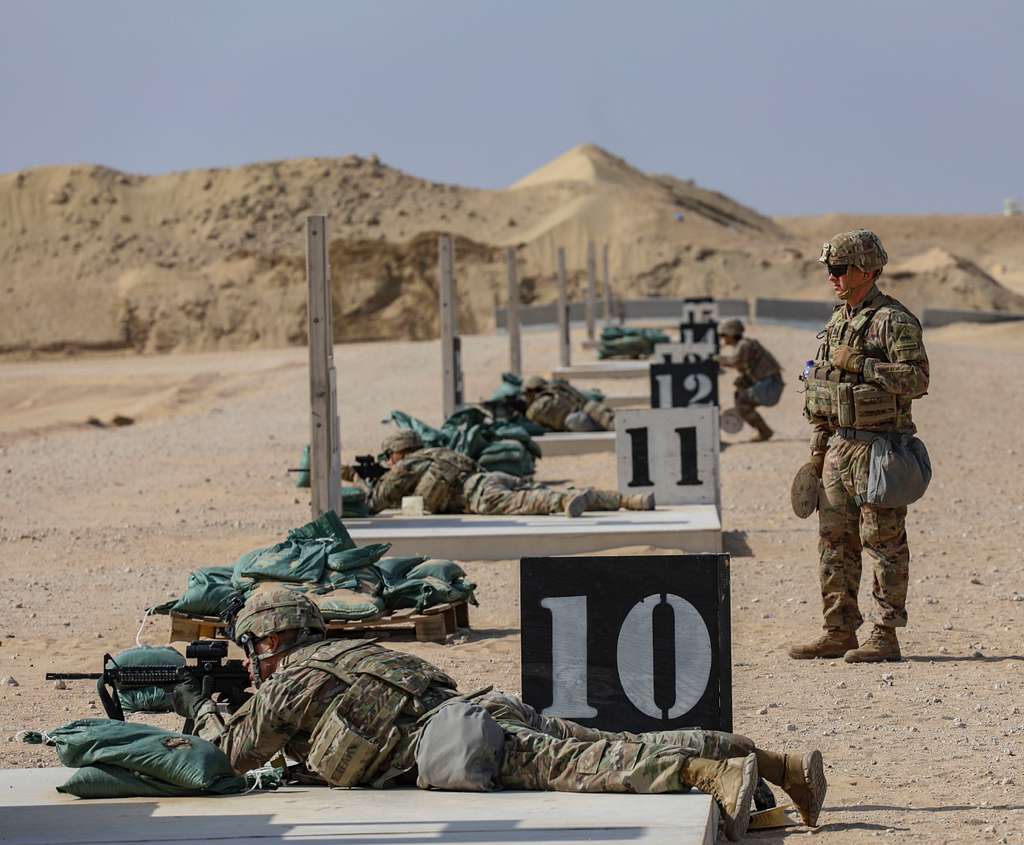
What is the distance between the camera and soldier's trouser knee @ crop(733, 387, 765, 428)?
18.8m

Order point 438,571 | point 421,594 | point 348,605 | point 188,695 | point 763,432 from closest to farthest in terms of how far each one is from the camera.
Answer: point 188,695 < point 348,605 < point 421,594 < point 438,571 < point 763,432

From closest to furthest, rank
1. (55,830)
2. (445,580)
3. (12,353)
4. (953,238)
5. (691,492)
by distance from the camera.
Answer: (55,830), (445,580), (691,492), (12,353), (953,238)

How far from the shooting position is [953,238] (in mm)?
105312

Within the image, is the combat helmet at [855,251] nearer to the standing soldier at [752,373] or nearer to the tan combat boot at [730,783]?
the tan combat boot at [730,783]

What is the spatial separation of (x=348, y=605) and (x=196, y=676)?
3.06m

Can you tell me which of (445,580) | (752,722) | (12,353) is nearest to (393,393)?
(445,580)

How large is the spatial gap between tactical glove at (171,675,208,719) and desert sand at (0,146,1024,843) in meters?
1.15

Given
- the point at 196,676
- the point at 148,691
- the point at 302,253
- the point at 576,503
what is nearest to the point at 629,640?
the point at 196,676

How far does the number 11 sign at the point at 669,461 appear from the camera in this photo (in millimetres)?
12461

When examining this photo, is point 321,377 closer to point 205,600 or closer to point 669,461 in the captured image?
point 205,600

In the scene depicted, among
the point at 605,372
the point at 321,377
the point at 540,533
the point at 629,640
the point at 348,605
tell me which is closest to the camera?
the point at 629,640

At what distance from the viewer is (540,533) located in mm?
11398

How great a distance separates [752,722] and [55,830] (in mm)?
2925

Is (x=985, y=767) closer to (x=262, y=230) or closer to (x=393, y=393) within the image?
(x=393, y=393)
